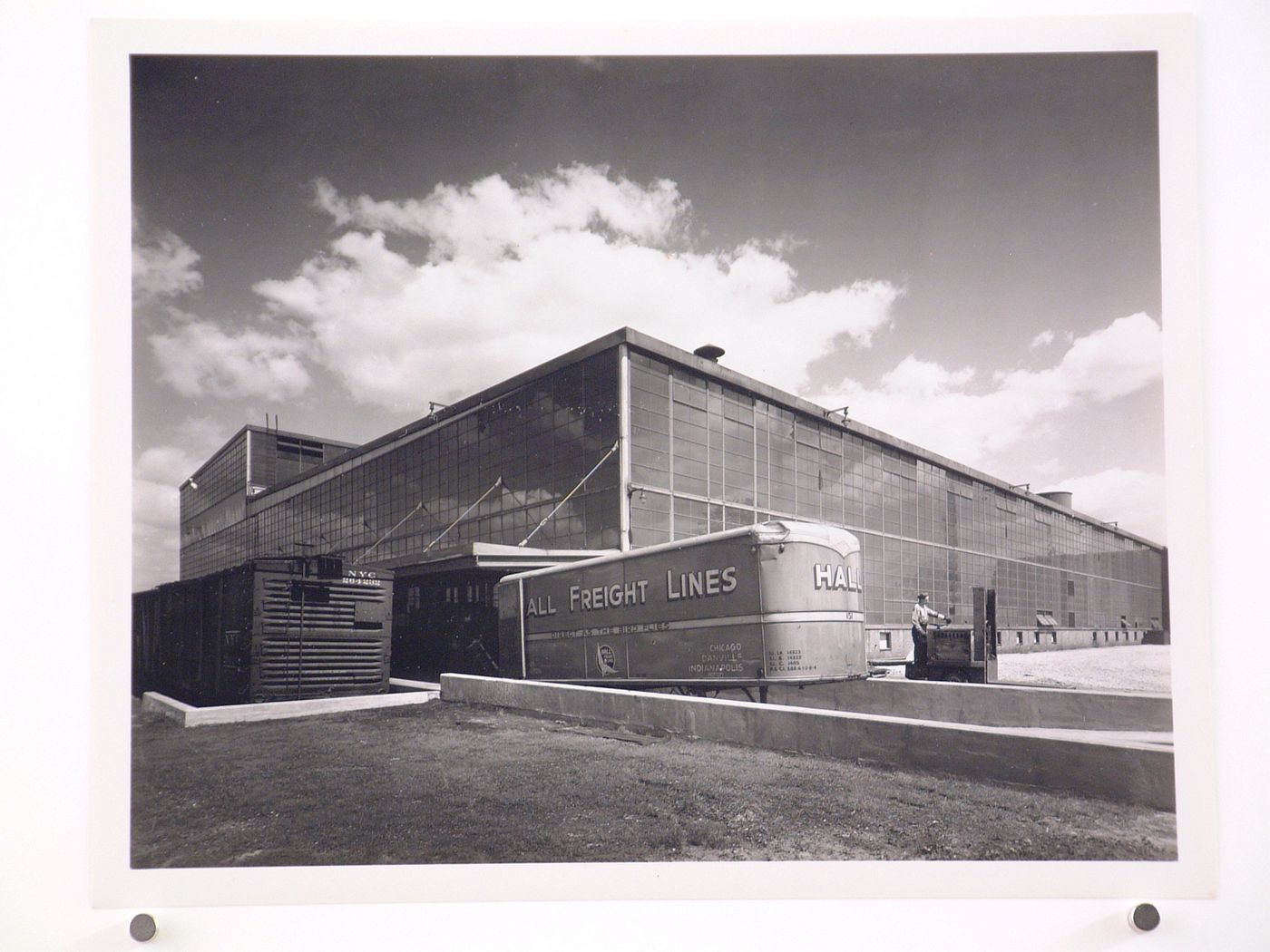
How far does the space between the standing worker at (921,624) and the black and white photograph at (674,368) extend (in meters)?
0.98

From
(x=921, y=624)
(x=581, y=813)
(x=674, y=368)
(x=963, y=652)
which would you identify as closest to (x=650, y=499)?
(x=674, y=368)

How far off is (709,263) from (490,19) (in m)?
1.73

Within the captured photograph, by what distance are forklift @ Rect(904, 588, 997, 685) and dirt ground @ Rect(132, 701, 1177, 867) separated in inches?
78.9

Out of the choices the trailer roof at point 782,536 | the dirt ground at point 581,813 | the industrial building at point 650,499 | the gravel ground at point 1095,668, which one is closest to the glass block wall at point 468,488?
the industrial building at point 650,499

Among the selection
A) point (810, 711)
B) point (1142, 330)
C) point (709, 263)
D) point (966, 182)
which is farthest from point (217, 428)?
point (1142, 330)

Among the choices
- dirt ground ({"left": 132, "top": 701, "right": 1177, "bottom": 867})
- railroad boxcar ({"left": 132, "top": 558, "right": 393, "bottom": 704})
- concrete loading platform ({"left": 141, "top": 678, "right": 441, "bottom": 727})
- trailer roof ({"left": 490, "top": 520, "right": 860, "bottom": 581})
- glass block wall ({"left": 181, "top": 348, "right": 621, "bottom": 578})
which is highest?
glass block wall ({"left": 181, "top": 348, "right": 621, "bottom": 578})

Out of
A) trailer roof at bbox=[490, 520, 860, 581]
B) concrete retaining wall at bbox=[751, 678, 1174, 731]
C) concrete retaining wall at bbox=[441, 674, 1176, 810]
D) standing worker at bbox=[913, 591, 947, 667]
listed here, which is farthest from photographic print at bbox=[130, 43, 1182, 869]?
standing worker at bbox=[913, 591, 947, 667]

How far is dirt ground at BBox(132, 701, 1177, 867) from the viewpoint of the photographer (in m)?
3.32

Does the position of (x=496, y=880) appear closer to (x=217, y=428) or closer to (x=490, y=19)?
(x=217, y=428)

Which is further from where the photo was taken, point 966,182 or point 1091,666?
point 1091,666

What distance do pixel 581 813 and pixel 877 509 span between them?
3.03 m

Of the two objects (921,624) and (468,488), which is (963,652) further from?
(468,488)

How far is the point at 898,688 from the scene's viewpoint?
19.2 ft

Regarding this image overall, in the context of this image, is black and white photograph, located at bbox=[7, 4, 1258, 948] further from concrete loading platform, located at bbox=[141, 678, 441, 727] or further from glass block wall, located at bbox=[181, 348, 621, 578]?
glass block wall, located at bbox=[181, 348, 621, 578]
